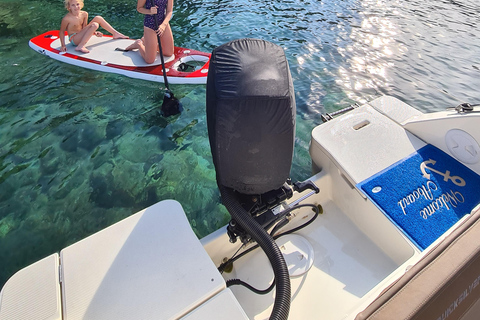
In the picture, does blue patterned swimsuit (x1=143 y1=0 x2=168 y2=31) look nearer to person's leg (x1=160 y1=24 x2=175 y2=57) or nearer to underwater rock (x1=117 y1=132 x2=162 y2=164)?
person's leg (x1=160 y1=24 x2=175 y2=57)

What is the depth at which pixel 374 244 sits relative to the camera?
230 cm

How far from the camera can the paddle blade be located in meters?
4.28

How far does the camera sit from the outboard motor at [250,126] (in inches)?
59.4

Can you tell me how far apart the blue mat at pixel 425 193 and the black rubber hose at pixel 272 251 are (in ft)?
3.66

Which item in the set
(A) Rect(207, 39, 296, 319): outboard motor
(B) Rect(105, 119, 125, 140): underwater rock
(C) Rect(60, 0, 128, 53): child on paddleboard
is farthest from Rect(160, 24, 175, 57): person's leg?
(A) Rect(207, 39, 296, 319): outboard motor

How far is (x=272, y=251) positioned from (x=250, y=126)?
0.67m

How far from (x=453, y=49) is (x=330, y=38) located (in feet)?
9.26

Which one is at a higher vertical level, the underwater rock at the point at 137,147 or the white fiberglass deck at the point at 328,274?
the white fiberglass deck at the point at 328,274

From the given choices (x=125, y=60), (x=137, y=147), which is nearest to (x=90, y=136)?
(x=137, y=147)

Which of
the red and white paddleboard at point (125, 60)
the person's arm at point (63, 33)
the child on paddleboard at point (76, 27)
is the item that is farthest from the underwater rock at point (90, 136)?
the person's arm at point (63, 33)

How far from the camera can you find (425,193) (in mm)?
2227

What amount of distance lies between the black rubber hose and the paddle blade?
2951 millimetres

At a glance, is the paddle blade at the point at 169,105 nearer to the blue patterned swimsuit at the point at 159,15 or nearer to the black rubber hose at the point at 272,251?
the blue patterned swimsuit at the point at 159,15

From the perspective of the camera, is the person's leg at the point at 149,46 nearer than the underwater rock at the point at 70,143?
No
